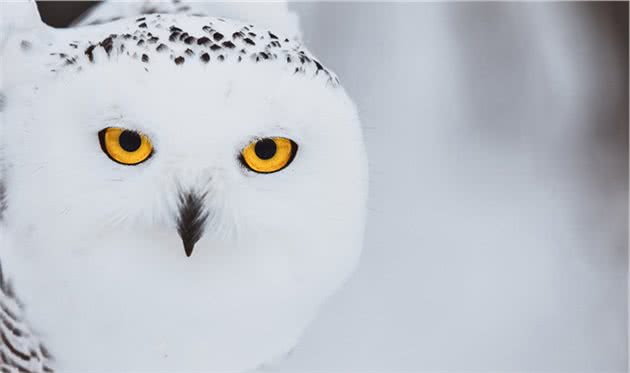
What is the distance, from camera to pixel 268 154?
0.87 m

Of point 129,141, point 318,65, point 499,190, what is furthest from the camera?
point 499,190

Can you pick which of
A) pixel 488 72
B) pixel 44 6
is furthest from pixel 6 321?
pixel 488 72

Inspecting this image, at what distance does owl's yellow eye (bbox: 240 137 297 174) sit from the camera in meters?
0.86

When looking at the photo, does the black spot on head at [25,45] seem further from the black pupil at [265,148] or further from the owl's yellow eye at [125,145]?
the black pupil at [265,148]

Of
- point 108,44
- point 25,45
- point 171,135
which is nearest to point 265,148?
point 171,135

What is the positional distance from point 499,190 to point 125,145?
0.56 m

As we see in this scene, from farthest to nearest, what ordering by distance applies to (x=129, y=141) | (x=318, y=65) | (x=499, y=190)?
(x=499, y=190), (x=318, y=65), (x=129, y=141)

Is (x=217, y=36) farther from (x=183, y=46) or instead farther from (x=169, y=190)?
(x=169, y=190)

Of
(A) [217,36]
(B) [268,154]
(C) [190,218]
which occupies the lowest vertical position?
(C) [190,218]

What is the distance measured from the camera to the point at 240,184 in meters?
0.87

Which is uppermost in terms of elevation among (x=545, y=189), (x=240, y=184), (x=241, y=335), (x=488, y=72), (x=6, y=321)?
(x=488, y=72)

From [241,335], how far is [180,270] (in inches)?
5.1

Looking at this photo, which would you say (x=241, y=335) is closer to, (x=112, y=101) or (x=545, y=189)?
(x=112, y=101)

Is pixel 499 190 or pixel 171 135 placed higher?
pixel 499 190
